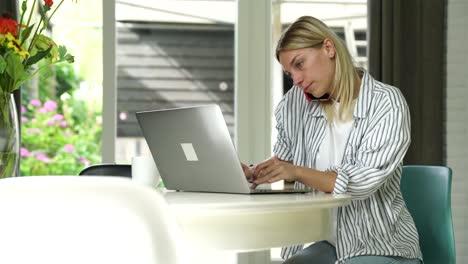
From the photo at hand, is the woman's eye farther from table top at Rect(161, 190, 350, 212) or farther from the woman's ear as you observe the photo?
table top at Rect(161, 190, 350, 212)

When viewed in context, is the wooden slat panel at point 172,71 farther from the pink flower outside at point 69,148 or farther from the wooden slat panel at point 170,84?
the pink flower outside at point 69,148

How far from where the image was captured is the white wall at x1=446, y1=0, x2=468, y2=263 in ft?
13.8

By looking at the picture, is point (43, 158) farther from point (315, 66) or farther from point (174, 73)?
point (315, 66)

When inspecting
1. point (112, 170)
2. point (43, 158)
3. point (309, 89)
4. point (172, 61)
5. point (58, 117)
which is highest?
point (172, 61)

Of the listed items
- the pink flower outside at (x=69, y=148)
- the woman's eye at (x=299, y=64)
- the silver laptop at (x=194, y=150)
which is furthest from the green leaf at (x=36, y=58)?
the pink flower outside at (x=69, y=148)

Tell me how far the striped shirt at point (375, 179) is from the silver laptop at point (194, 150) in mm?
256

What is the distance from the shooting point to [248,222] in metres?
1.54

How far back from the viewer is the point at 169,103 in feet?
18.2

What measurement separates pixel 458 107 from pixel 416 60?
36 cm

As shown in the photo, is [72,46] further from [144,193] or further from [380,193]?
[144,193]

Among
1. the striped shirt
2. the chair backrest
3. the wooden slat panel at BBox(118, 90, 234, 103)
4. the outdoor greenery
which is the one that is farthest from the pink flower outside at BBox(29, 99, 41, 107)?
the chair backrest

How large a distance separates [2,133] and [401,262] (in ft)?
3.61

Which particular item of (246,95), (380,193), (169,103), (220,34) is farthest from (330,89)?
(169,103)

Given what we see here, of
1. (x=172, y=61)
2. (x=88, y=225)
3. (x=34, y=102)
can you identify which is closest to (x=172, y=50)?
(x=172, y=61)
